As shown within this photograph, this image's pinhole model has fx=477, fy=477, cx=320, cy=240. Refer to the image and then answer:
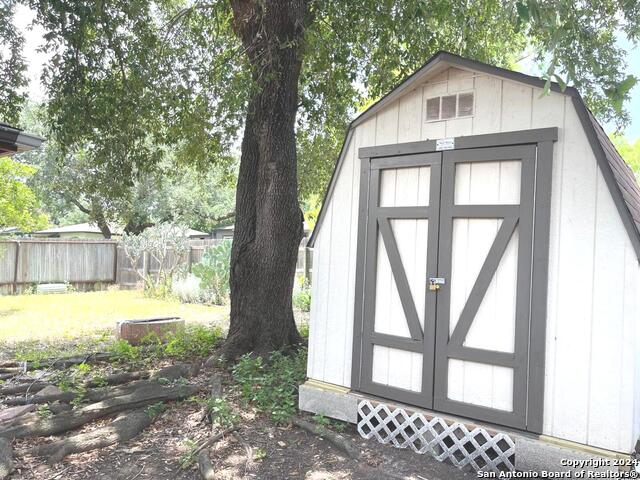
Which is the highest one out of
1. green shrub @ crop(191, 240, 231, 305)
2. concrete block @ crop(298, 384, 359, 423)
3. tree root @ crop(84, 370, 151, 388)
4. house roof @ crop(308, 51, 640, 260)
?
house roof @ crop(308, 51, 640, 260)

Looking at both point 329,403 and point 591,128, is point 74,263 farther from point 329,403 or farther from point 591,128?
point 591,128

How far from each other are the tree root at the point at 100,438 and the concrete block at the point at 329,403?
4.90 feet

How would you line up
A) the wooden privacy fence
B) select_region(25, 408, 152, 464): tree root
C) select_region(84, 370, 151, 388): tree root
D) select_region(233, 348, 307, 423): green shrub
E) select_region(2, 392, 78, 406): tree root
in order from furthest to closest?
1. the wooden privacy fence
2. select_region(84, 370, 151, 388): tree root
3. select_region(2, 392, 78, 406): tree root
4. select_region(233, 348, 307, 423): green shrub
5. select_region(25, 408, 152, 464): tree root

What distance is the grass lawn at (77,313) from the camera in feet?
29.6

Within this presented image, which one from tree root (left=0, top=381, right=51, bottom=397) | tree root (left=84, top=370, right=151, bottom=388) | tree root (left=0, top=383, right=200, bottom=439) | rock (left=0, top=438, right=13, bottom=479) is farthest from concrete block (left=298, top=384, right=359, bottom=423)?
tree root (left=0, top=381, right=51, bottom=397)

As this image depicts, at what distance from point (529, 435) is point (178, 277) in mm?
13015

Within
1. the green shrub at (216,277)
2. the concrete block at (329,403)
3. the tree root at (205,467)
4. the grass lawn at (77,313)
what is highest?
the green shrub at (216,277)

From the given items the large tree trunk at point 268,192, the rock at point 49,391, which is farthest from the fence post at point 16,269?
the large tree trunk at point 268,192

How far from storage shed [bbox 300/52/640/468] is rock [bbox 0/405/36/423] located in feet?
8.96

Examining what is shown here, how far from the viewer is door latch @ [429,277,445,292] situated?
12.8 ft

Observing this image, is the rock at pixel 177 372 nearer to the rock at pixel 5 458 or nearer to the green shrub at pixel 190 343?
the green shrub at pixel 190 343

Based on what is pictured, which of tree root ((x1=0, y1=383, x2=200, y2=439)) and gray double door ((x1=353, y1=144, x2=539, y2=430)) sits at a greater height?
gray double door ((x1=353, y1=144, x2=539, y2=430))

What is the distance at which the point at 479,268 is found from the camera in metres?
3.76

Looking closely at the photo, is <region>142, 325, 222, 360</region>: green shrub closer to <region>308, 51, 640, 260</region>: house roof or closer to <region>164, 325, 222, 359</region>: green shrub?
<region>164, 325, 222, 359</region>: green shrub
